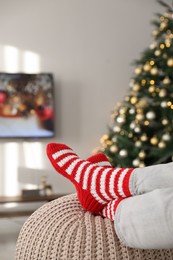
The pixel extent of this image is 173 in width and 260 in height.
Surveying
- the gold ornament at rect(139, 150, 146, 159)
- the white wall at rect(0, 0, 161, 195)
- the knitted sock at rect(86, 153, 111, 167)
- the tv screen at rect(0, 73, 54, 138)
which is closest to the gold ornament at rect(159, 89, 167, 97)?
the gold ornament at rect(139, 150, 146, 159)

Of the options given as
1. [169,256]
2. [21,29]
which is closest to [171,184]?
[169,256]

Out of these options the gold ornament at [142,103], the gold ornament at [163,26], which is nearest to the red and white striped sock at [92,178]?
the gold ornament at [142,103]

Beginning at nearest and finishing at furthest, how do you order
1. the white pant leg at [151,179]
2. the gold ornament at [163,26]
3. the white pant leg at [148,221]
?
1. the white pant leg at [148,221]
2. the white pant leg at [151,179]
3. the gold ornament at [163,26]

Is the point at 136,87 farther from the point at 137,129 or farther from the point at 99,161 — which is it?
the point at 99,161

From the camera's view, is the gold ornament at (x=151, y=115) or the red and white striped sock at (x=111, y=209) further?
the gold ornament at (x=151, y=115)

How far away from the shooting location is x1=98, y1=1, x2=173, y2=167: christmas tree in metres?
3.26

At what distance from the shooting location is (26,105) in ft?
13.1

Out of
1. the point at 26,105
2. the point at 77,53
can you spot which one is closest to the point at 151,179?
the point at 26,105

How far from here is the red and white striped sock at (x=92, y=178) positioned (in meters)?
1.20

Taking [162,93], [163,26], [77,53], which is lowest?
[162,93]

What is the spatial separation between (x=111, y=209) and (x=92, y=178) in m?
0.11

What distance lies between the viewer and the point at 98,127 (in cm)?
421

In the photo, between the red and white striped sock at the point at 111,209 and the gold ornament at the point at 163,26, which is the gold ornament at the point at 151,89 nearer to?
the gold ornament at the point at 163,26

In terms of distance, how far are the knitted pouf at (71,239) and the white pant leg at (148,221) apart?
8 centimetres
